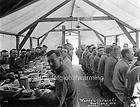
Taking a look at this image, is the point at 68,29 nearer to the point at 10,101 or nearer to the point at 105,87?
the point at 105,87

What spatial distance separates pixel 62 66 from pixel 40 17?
774 centimetres

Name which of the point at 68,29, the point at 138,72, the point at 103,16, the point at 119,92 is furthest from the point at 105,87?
the point at 68,29

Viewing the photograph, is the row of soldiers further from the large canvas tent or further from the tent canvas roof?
the tent canvas roof

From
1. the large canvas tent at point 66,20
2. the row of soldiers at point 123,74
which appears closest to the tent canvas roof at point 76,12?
the large canvas tent at point 66,20

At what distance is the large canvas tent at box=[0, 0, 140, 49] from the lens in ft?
22.4

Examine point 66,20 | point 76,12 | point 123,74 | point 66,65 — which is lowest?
point 123,74

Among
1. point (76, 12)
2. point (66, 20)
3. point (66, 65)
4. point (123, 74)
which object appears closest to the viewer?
point (66, 65)

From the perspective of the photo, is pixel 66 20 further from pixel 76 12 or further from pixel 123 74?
pixel 123 74

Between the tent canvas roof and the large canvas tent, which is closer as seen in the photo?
the tent canvas roof

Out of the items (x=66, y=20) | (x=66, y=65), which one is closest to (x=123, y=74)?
(x=66, y=65)

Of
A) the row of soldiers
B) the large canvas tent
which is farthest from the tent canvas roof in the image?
the row of soldiers

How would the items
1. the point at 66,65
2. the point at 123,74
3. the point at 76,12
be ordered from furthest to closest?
the point at 76,12 < the point at 123,74 < the point at 66,65

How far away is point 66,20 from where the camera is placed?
1019 centimetres

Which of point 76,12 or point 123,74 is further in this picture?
point 76,12
